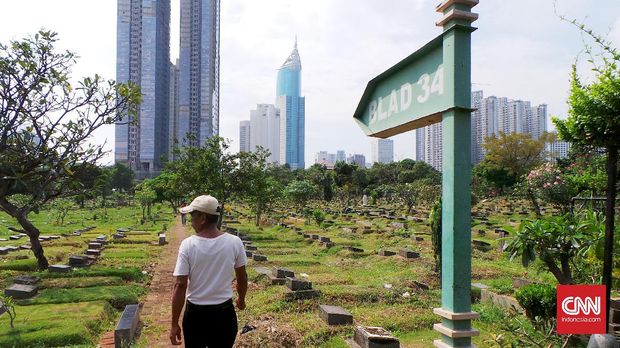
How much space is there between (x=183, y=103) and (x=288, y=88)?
2819cm

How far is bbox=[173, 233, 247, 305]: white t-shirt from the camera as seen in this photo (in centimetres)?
313

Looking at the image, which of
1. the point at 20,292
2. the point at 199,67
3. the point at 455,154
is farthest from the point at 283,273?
the point at 199,67

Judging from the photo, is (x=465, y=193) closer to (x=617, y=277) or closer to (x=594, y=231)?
(x=594, y=231)

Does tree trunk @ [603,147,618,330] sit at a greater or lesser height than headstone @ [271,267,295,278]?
greater

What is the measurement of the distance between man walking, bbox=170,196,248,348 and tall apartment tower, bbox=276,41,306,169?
8123 centimetres

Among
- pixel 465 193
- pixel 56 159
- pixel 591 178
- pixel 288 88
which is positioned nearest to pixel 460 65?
pixel 465 193

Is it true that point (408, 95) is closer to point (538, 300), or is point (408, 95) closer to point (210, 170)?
point (538, 300)

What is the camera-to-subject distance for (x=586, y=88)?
3.38 meters

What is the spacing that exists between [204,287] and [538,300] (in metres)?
4.41

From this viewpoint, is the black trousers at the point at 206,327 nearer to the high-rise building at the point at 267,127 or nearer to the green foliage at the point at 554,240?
the green foliage at the point at 554,240

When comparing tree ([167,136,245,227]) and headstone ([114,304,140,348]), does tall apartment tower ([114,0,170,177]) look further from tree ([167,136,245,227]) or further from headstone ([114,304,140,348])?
headstone ([114,304,140,348])

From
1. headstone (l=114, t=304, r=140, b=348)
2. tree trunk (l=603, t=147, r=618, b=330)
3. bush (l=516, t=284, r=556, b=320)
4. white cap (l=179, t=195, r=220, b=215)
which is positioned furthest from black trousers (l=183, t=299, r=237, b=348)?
bush (l=516, t=284, r=556, b=320)

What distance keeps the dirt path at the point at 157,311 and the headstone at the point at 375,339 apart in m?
2.27

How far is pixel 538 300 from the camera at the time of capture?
5645 millimetres
